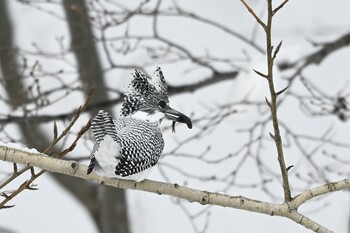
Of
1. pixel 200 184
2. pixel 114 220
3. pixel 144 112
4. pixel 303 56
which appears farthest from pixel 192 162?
pixel 144 112

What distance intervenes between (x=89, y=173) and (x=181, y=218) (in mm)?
3822

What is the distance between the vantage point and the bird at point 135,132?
1.42 meters

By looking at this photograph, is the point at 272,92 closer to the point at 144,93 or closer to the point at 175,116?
the point at 175,116

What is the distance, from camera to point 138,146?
1.54m

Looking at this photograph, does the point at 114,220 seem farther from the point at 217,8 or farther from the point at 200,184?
the point at 217,8

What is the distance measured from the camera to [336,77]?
5.19 meters

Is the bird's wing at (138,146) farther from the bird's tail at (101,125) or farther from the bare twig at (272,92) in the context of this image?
the bare twig at (272,92)

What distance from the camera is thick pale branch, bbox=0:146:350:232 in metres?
1.53

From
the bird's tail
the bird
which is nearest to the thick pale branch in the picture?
the bird

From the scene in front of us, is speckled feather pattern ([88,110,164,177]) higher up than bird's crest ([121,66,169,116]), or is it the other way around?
bird's crest ([121,66,169,116])

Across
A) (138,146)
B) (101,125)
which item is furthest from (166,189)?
(101,125)

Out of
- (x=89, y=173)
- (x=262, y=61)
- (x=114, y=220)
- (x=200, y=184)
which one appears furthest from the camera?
(x=200, y=184)

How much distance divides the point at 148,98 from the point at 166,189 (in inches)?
10.2

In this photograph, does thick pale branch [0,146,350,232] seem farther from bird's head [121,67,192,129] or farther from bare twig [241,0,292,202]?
bird's head [121,67,192,129]
